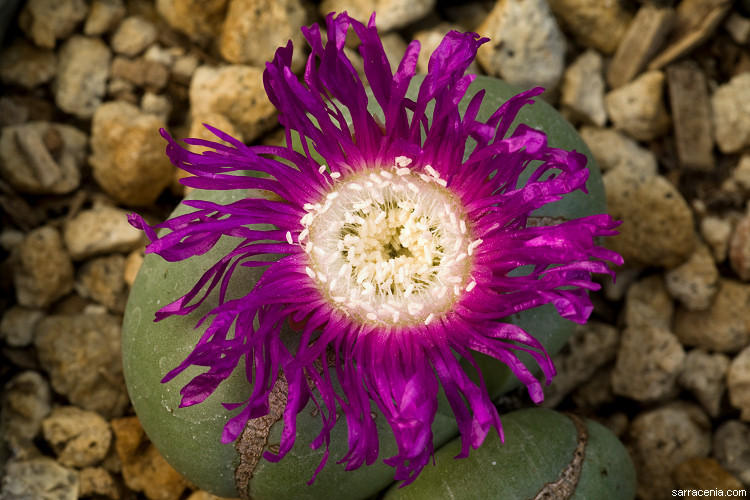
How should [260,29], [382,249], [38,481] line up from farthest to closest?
[260,29] < [38,481] < [382,249]

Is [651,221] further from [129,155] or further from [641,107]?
[129,155]

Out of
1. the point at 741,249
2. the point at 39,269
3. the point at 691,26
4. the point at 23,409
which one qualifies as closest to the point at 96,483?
the point at 23,409

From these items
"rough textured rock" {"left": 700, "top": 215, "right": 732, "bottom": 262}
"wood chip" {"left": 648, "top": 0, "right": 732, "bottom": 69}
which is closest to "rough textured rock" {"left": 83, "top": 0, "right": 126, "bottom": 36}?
"wood chip" {"left": 648, "top": 0, "right": 732, "bottom": 69}

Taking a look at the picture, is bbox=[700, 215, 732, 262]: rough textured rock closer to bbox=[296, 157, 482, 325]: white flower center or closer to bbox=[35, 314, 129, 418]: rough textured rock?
bbox=[296, 157, 482, 325]: white flower center

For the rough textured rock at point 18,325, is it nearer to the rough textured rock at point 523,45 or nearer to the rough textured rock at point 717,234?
the rough textured rock at point 523,45

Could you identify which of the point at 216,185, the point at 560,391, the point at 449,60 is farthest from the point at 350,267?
the point at 560,391

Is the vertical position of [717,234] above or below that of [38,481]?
above

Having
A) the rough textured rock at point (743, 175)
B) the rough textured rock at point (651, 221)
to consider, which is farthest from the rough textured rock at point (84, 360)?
the rough textured rock at point (743, 175)
